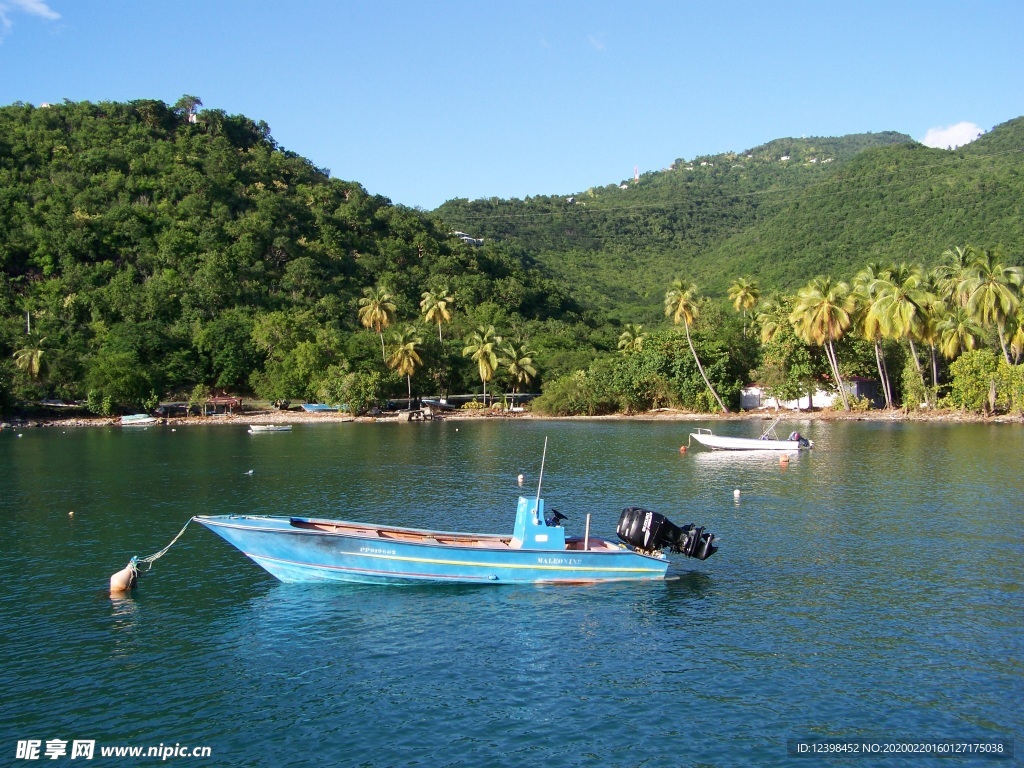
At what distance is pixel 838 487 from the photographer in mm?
40625

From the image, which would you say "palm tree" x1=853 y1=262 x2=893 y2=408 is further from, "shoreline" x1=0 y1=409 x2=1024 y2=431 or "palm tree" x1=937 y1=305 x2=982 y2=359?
"palm tree" x1=937 y1=305 x2=982 y2=359

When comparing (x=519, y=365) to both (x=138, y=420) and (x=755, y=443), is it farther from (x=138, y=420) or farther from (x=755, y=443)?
(x=755, y=443)

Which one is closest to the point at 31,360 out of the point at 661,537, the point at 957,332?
the point at 661,537

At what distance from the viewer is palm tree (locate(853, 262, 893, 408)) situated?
260 feet

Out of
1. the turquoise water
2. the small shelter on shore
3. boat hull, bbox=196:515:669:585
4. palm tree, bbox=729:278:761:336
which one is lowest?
the turquoise water

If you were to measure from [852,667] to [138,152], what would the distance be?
13865cm

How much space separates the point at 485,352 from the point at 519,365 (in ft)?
21.1

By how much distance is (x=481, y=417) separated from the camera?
92.9 m

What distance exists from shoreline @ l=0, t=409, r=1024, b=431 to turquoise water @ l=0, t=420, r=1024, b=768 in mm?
42676

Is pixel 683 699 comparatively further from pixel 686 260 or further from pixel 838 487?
pixel 686 260

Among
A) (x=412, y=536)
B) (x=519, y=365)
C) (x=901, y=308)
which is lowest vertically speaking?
(x=412, y=536)

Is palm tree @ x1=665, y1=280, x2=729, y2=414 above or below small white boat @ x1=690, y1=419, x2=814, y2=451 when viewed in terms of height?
above

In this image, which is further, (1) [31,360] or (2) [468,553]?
(1) [31,360]

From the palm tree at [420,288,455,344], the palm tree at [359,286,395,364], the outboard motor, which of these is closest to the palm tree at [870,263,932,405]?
the palm tree at [420,288,455,344]
